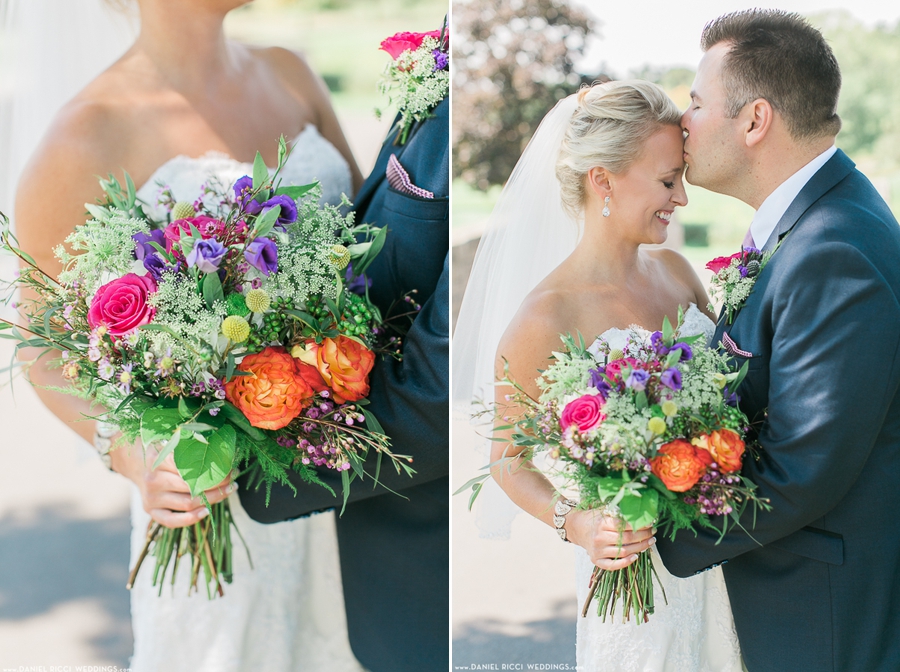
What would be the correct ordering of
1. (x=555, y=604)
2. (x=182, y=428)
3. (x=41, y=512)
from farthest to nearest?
(x=41, y=512) < (x=555, y=604) < (x=182, y=428)

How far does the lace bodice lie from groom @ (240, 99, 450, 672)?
1.29 feet

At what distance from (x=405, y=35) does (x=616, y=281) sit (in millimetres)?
1006

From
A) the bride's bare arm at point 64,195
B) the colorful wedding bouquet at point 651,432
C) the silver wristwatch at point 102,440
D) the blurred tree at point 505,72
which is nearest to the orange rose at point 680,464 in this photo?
the colorful wedding bouquet at point 651,432

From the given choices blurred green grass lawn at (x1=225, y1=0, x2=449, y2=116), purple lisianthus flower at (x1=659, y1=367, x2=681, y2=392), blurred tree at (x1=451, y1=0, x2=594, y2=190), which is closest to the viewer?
purple lisianthus flower at (x1=659, y1=367, x2=681, y2=392)

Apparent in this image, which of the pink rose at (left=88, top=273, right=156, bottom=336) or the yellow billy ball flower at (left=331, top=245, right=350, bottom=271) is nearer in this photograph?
the pink rose at (left=88, top=273, right=156, bottom=336)

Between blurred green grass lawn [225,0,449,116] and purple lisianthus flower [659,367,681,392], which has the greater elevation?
blurred green grass lawn [225,0,449,116]

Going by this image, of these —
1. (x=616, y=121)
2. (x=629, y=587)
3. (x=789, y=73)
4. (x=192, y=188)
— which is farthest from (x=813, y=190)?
(x=192, y=188)

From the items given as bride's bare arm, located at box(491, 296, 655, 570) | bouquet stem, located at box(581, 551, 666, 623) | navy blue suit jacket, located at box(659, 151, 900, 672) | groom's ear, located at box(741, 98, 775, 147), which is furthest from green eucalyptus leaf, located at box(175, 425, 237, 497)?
groom's ear, located at box(741, 98, 775, 147)

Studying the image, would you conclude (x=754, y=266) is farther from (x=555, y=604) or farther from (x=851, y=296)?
(x=555, y=604)

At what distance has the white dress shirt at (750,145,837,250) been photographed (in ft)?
6.88

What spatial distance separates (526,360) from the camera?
2221 mm

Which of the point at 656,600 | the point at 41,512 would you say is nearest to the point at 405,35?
the point at 656,600

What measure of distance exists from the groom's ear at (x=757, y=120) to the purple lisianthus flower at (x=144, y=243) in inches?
64.3

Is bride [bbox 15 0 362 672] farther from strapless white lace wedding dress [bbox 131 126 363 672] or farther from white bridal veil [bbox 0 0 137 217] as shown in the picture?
white bridal veil [bbox 0 0 137 217]
